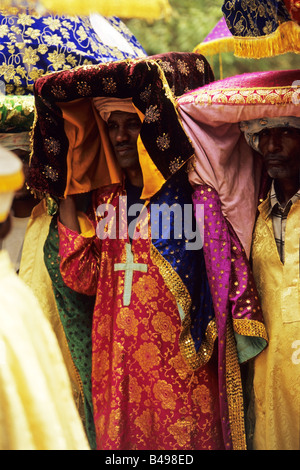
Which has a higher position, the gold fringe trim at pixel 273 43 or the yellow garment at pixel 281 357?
the gold fringe trim at pixel 273 43

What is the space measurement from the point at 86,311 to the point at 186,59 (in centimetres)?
152

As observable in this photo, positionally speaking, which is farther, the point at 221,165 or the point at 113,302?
the point at 113,302

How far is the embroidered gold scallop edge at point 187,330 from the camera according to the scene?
3.29m

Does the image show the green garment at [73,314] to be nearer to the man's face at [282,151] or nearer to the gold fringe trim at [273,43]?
the man's face at [282,151]

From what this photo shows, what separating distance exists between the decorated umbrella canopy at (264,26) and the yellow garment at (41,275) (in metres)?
1.50

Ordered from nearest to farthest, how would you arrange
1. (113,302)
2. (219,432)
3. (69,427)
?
(69,427)
(219,432)
(113,302)

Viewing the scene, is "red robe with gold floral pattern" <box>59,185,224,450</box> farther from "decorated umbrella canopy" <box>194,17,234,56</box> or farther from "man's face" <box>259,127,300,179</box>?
"decorated umbrella canopy" <box>194,17,234,56</box>

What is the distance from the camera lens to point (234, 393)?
10.8 feet

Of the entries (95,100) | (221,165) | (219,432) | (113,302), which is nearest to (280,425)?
(219,432)

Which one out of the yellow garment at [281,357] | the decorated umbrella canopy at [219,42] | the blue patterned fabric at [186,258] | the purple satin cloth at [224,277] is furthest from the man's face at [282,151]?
the decorated umbrella canopy at [219,42]

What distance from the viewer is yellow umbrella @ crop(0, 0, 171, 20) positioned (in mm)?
2266

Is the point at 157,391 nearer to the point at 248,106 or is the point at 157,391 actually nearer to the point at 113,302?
the point at 113,302

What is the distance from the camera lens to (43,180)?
11.7 ft

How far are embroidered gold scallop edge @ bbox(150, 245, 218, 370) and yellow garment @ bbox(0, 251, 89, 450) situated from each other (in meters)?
1.40
